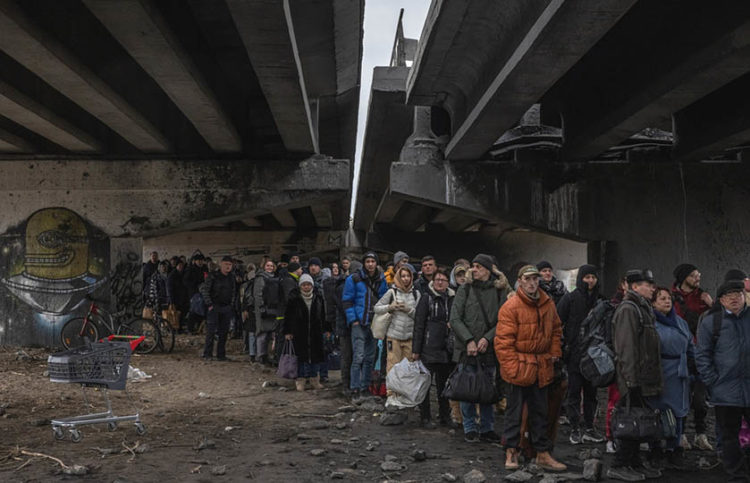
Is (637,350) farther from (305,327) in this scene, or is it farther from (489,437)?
(305,327)

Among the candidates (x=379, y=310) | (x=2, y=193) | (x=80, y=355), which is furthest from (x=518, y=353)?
(x=2, y=193)

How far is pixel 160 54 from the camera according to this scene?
8.08 metres

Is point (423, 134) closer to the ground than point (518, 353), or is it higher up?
higher up

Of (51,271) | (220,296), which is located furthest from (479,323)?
(51,271)

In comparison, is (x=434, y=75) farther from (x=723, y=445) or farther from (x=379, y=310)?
(x=723, y=445)

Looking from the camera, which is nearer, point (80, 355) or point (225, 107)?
point (80, 355)

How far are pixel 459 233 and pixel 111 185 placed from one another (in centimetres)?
1664

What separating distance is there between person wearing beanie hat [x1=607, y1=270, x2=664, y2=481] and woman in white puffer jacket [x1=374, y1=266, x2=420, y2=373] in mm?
2768

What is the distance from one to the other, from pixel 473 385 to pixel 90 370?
354 centimetres

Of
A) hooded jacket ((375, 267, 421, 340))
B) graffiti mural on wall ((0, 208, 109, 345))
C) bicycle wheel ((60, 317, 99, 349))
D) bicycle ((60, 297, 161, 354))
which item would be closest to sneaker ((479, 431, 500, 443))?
hooded jacket ((375, 267, 421, 340))

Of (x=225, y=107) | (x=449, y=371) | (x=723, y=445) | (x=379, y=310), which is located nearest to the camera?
(x=723, y=445)

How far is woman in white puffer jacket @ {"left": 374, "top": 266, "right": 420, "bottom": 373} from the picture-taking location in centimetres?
803

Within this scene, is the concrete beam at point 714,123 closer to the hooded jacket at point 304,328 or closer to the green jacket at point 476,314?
the green jacket at point 476,314

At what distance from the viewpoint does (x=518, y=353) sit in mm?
5762
